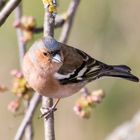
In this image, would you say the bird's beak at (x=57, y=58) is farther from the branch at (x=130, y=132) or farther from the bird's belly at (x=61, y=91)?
the branch at (x=130, y=132)

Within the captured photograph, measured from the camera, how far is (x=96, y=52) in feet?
19.9

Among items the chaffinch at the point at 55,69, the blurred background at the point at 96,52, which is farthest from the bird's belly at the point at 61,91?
the blurred background at the point at 96,52

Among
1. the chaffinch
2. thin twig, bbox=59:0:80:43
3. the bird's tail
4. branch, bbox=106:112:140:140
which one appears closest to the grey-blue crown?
the chaffinch

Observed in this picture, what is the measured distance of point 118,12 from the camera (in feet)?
20.4

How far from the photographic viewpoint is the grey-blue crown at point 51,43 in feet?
12.1

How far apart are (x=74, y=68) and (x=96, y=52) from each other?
1922 millimetres

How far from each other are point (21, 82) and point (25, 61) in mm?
267

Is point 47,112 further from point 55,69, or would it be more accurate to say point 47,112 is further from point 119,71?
point 119,71

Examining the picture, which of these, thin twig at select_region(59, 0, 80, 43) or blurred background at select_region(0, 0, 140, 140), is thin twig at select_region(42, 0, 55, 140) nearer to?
thin twig at select_region(59, 0, 80, 43)

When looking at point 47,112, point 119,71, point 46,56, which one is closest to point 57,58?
point 46,56

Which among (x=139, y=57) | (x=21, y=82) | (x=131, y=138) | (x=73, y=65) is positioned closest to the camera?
(x=21, y=82)

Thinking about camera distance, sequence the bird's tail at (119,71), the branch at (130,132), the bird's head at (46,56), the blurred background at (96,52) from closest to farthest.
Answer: the bird's head at (46,56) → the bird's tail at (119,71) → the branch at (130,132) → the blurred background at (96,52)

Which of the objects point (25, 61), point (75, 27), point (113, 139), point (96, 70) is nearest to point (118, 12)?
point (75, 27)

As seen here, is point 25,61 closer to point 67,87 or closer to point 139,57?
point 67,87
